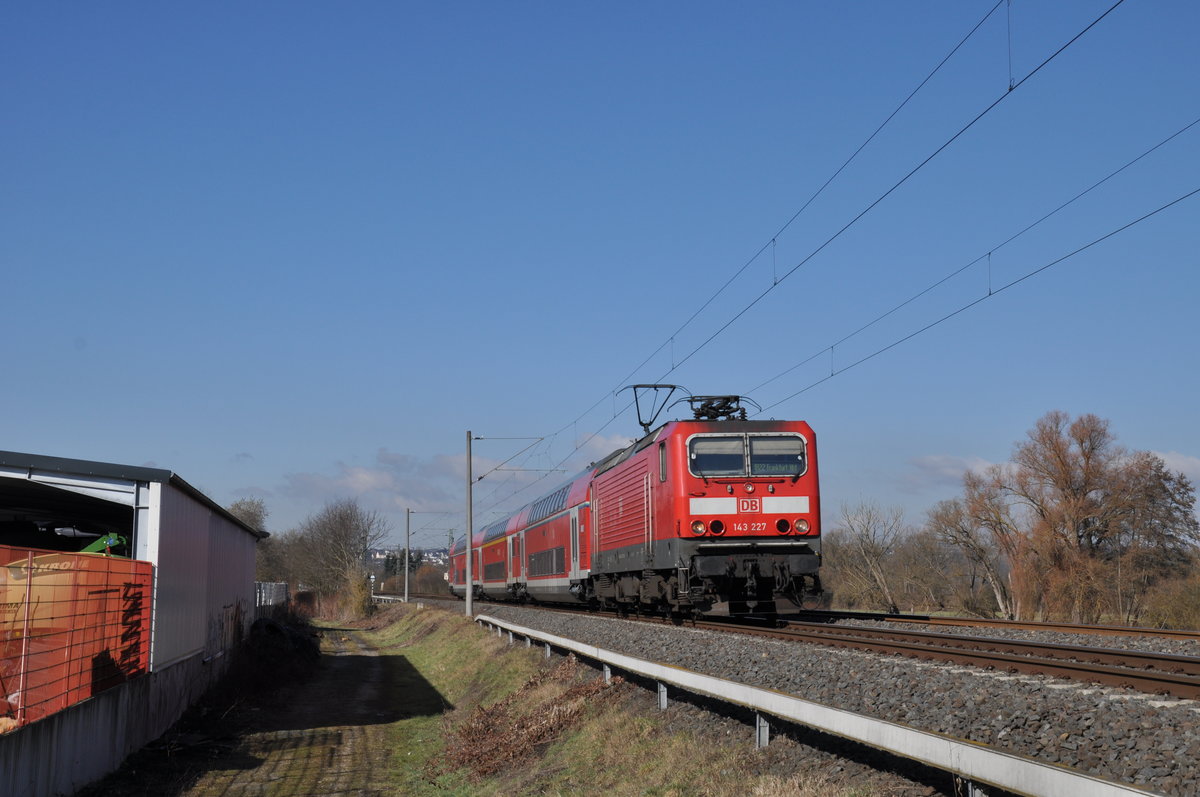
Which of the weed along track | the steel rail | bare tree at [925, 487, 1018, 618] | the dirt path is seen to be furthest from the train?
bare tree at [925, 487, 1018, 618]

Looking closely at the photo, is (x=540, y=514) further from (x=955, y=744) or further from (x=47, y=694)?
(x=955, y=744)

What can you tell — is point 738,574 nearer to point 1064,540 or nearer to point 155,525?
point 155,525

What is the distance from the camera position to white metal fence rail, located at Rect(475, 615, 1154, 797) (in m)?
5.25

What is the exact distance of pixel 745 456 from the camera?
60.6ft

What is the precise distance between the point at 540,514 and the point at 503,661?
11.8 meters

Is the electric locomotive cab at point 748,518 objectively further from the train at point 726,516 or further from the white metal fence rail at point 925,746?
the white metal fence rail at point 925,746

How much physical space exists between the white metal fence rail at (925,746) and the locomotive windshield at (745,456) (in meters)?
7.73

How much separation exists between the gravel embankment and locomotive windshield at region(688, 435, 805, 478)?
17.0 ft

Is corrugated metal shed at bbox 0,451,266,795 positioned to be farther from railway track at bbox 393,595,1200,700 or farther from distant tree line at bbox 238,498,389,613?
distant tree line at bbox 238,498,389,613

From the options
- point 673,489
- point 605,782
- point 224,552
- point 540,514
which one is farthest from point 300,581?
point 605,782

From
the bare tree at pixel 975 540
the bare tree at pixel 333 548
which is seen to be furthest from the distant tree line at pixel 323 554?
the bare tree at pixel 975 540

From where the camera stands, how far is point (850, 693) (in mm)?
9312

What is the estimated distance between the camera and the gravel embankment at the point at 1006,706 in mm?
6070

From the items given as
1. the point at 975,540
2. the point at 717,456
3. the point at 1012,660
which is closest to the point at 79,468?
the point at 717,456
